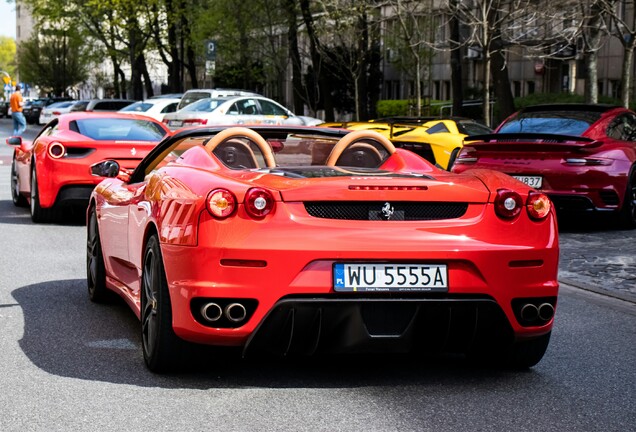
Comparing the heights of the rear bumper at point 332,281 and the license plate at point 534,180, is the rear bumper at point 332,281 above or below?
above

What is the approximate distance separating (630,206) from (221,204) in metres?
9.67

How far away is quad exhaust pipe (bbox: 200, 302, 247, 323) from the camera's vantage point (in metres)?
5.47

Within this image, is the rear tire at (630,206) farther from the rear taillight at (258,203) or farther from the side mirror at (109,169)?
the rear taillight at (258,203)

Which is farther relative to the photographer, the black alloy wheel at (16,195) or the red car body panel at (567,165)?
the black alloy wheel at (16,195)

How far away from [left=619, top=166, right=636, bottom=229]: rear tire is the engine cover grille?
8934mm

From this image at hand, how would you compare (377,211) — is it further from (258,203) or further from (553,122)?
(553,122)

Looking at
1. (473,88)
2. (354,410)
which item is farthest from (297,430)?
(473,88)

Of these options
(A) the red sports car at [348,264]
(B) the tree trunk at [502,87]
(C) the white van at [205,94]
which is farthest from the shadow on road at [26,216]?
(C) the white van at [205,94]

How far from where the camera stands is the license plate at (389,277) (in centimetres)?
545

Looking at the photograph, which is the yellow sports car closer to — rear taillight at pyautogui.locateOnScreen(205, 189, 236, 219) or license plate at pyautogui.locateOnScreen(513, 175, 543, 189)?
license plate at pyautogui.locateOnScreen(513, 175, 543, 189)

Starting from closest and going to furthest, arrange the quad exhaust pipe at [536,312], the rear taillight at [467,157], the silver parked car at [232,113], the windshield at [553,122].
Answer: the quad exhaust pipe at [536,312], the rear taillight at [467,157], the windshield at [553,122], the silver parked car at [232,113]

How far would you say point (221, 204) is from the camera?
5512 millimetres

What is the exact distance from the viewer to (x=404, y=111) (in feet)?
180

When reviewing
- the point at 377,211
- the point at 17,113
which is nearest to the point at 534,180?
the point at 377,211
